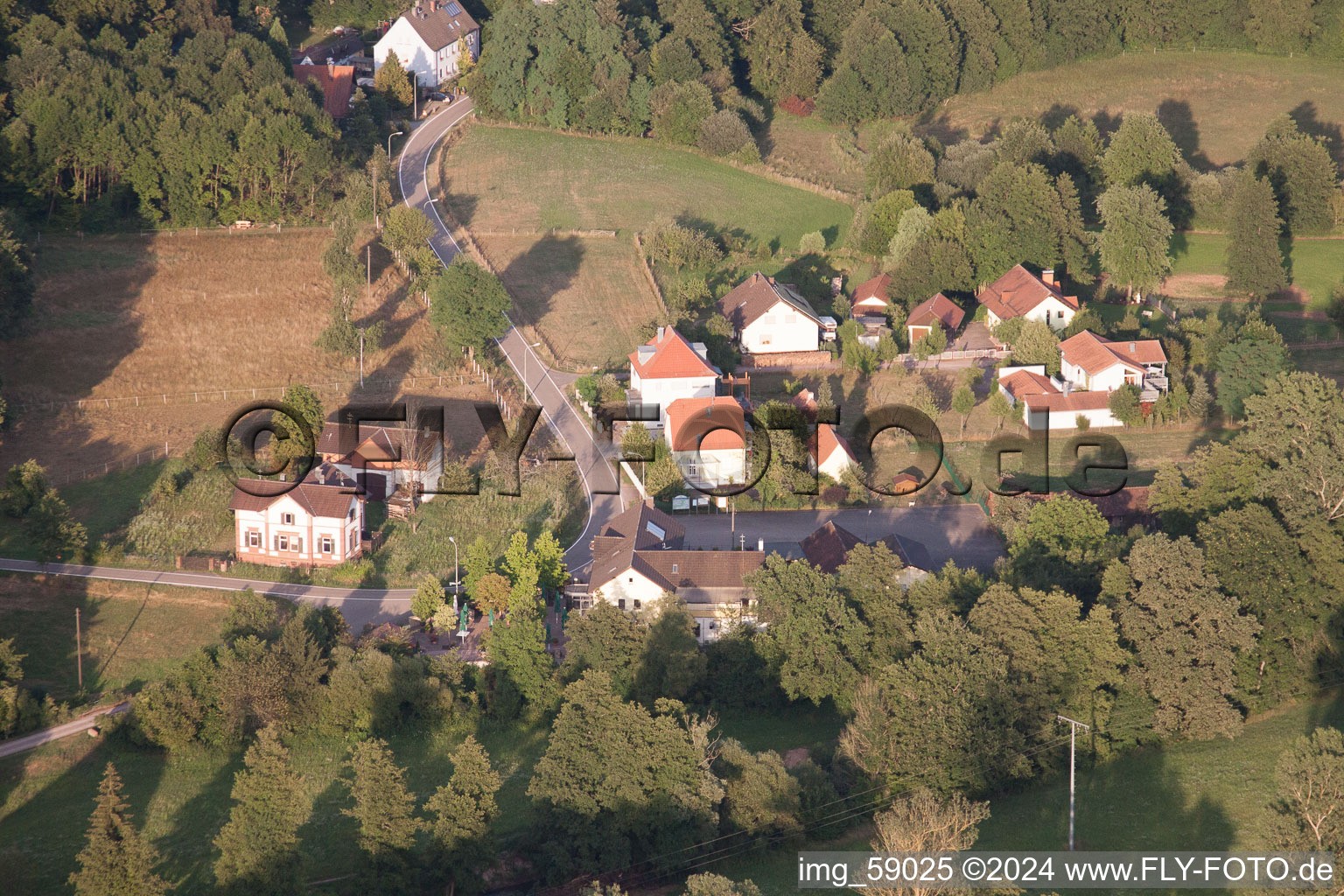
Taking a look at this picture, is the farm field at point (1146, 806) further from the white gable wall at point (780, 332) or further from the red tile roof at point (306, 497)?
the white gable wall at point (780, 332)

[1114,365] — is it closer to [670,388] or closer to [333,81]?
[670,388]

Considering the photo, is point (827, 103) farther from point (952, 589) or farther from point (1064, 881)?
point (1064, 881)

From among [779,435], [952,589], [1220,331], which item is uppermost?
[1220,331]

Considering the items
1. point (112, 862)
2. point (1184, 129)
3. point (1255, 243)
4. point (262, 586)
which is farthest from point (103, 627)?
point (1184, 129)

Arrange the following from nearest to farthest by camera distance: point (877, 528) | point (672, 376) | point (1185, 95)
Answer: point (877, 528) < point (672, 376) < point (1185, 95)

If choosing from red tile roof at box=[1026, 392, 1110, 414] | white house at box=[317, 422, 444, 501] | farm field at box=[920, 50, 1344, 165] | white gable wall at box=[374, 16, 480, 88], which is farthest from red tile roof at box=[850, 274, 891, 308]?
white gable wall at box=[374, 16, 480, 88]

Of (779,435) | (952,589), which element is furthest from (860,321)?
(952,589)

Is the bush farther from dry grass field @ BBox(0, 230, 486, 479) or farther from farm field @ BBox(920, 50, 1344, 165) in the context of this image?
dry grass field @ BBox(0, 230, 486, 479)
